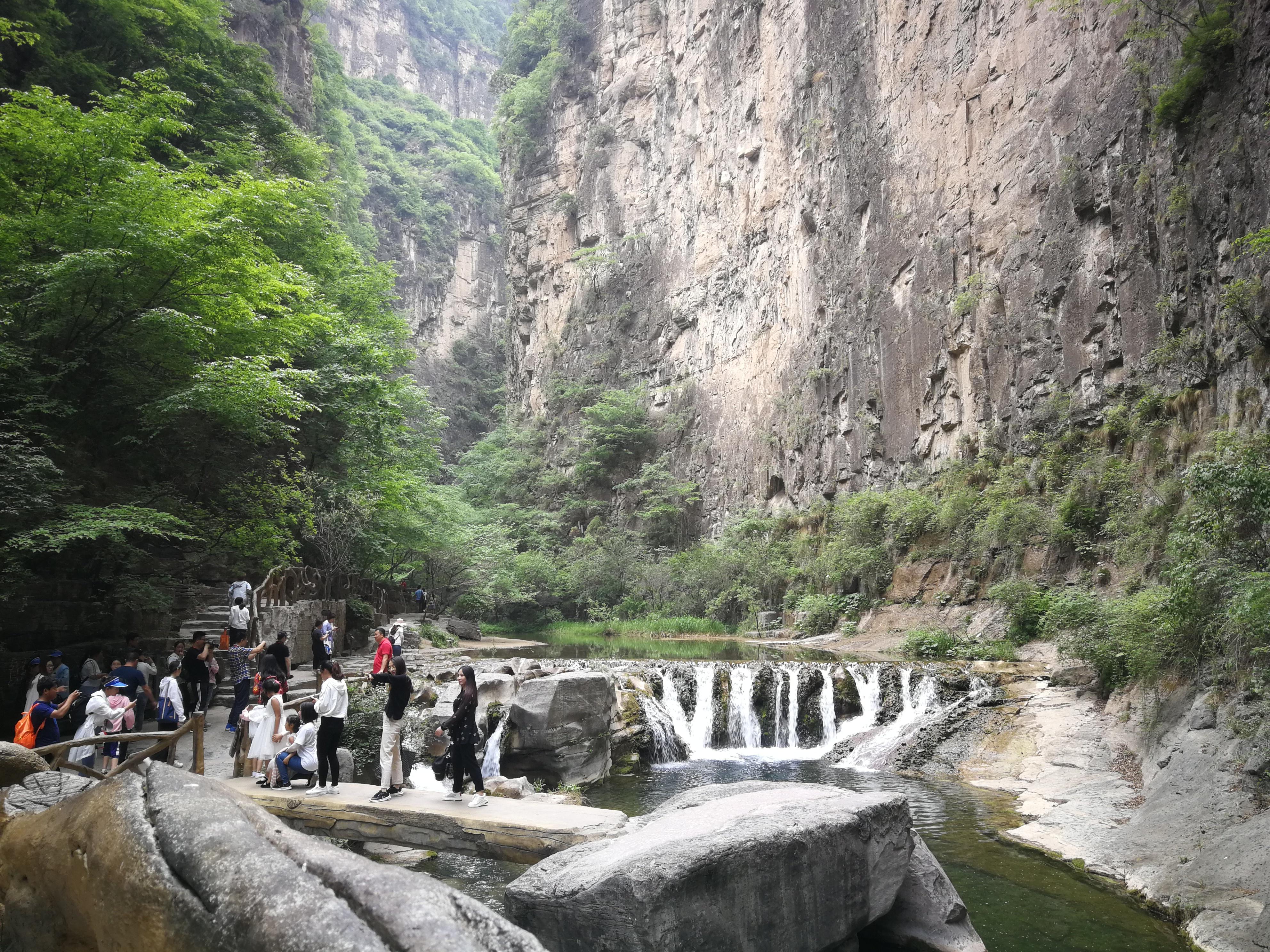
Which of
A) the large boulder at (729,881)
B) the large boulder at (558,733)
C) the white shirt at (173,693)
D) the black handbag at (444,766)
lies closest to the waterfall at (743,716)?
the large boulder at (558,733)

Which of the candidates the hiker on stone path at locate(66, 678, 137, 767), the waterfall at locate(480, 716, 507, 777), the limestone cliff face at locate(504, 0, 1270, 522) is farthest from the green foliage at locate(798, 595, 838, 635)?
the hiker on stone path at locate(66, 678, 137, 767)

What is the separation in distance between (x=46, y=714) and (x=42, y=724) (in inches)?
4.6

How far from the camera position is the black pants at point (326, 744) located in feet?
29.8

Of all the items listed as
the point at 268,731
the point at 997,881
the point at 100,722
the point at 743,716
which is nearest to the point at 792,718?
the point at 743,716

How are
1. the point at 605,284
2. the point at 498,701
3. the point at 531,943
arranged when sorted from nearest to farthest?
the point at 531,943, the point at 498,701, the point at 605,284

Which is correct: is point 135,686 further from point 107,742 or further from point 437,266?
point 437,266

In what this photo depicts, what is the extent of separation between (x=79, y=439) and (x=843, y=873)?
16106 millimetres

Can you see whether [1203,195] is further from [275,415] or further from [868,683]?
[275,415]

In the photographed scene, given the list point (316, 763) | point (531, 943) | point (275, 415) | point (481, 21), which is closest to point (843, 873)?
point (531, 943)

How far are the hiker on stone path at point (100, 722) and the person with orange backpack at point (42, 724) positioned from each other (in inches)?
10.6

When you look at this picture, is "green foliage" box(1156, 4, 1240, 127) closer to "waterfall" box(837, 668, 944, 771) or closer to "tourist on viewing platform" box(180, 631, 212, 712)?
"waterfall" box(837, 668, 944, 771)

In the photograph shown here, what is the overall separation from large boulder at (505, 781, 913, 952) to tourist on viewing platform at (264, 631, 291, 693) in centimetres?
815

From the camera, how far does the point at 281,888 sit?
3.32 metres

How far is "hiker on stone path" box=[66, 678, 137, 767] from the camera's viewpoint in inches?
345
